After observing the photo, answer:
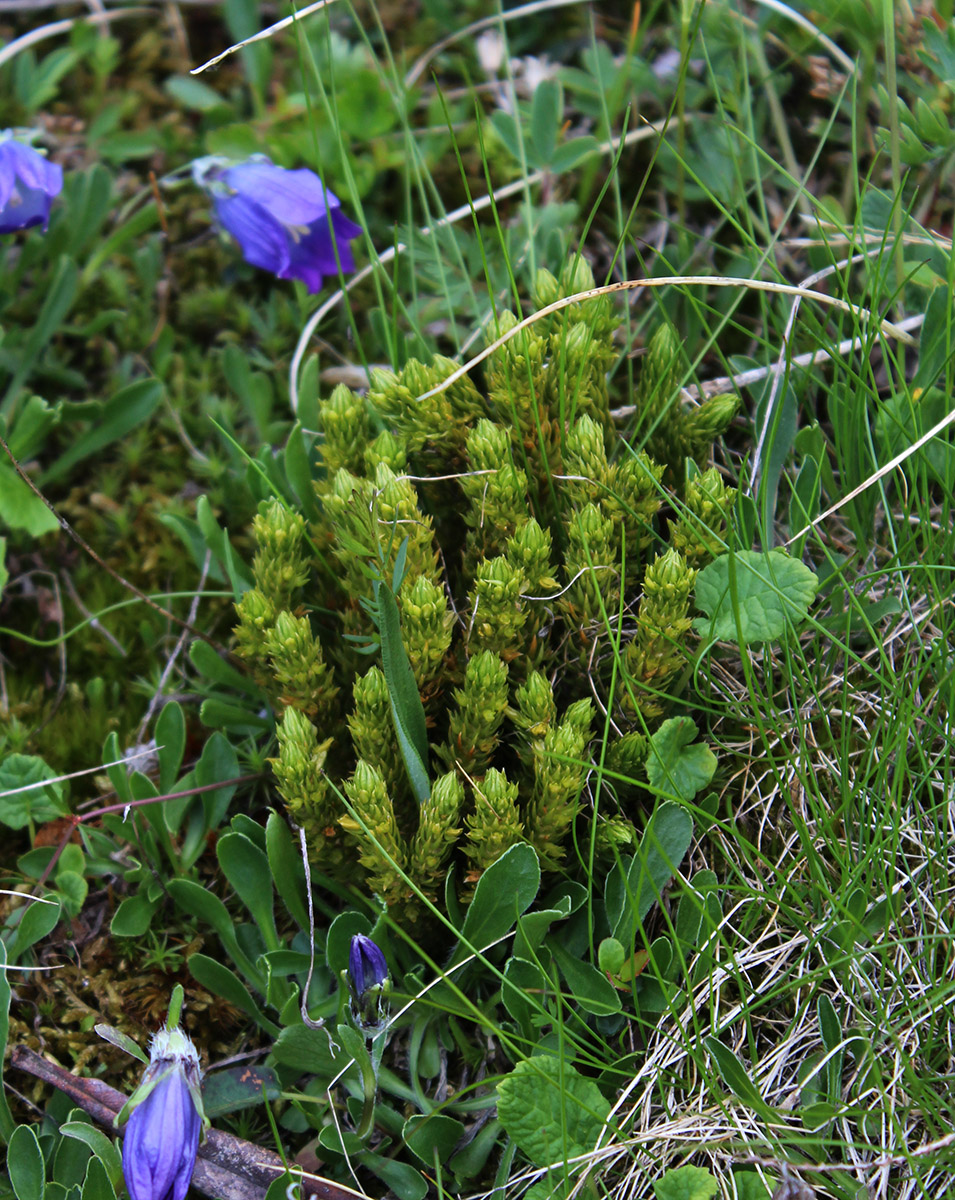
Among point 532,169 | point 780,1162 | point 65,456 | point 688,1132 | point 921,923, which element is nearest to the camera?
point 780,1162

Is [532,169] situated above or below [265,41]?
below

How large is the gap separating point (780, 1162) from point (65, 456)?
6.93 feet

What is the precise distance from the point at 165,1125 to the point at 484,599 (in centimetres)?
97

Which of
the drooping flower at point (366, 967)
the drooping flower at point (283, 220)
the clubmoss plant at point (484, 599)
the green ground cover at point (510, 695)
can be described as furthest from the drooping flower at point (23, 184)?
the drooping flower at point (366, 967)

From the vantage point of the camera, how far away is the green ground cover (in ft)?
5.38

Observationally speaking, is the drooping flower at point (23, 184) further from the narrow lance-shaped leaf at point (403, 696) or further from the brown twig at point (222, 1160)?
the brown twig at point (222, 1160)

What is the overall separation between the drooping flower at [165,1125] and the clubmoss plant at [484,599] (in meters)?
0.39

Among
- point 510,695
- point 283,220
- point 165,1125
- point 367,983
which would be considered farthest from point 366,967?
point 283,220

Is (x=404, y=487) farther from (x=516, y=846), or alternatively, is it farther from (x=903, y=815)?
(x=903, y=815)

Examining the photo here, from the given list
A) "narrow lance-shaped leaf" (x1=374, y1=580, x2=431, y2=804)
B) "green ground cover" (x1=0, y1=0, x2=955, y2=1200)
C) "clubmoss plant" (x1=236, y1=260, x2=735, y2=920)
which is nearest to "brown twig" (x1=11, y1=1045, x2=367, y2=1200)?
"green ground cover" (x1=0, y1=0, x2=955, y2=1200)

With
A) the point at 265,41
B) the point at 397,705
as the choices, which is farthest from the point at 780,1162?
the point at 265,41

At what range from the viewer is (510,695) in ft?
6.16

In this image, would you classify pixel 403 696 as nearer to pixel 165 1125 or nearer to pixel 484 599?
pixel 484 599

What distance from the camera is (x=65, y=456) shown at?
251cm
